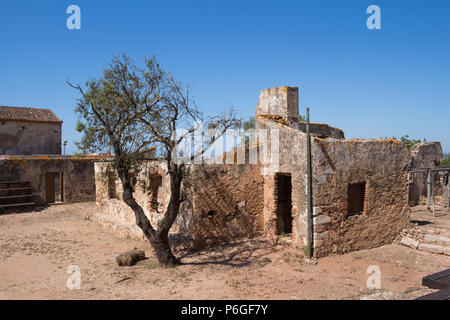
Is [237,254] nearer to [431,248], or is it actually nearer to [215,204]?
[215,204]

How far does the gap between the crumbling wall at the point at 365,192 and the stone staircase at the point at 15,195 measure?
50.3 ft

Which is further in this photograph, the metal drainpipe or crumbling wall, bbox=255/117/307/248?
crumbling wall, bbox=255/117/307/248

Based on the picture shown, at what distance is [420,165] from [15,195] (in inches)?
838

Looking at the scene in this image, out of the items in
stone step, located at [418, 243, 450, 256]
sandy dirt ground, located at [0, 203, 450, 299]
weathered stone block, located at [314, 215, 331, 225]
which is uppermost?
weathered stone block, located at [314, 215, 331, 225]

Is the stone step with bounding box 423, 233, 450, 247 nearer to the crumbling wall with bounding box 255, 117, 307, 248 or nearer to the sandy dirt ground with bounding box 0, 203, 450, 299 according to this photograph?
the sandy dirt ground with bounding box 0, 203, 450, 299

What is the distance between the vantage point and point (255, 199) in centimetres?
1087

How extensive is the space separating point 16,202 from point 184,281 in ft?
45.4

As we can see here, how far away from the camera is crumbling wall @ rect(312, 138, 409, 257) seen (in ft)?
30.0

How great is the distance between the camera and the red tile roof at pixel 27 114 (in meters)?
26.5

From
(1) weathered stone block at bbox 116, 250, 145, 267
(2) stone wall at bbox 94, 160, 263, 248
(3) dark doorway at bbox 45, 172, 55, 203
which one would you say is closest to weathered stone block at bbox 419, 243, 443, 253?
(2) stone wall at bbox 94, 160, 263, 248

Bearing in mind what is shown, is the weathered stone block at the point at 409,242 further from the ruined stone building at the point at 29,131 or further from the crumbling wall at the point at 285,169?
the ruined stone building at the point at 29,131

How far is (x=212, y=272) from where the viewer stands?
830 cm

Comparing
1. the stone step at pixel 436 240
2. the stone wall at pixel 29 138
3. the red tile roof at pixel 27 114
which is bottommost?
the stone step at pixel 436 240

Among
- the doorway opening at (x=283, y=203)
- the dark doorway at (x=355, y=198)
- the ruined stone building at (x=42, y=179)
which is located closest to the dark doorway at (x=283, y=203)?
the doorway opening at (x=283, y=203)
